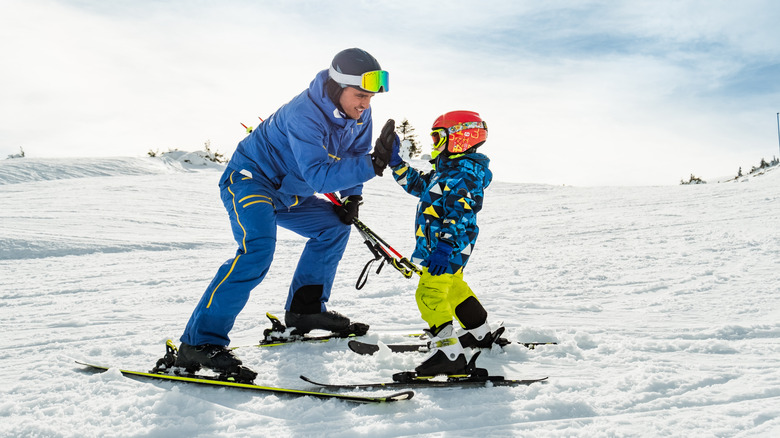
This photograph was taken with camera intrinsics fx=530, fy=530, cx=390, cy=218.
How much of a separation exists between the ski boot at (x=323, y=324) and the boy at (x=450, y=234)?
33.3 inches

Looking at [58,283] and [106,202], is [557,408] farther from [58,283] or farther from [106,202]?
[106,202]

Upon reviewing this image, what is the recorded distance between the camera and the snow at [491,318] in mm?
2566

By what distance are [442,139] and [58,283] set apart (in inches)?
198

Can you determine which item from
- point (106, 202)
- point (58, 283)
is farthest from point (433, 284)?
point (106, 202)

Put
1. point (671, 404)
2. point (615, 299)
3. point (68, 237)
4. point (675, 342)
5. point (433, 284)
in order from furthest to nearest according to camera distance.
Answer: point (68, 237), point (615, 299), point (675, 342), point (433, 284), point (671, 404)

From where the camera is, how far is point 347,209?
13.2 feet

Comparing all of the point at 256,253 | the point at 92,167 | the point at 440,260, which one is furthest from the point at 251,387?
the point at 92,167

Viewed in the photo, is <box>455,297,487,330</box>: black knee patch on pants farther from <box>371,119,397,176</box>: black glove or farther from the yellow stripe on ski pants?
<box>371,119,397,176</box>: black glove

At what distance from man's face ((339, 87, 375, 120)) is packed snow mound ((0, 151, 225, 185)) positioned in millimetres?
15457

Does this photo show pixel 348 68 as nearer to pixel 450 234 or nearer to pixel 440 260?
pixel 450 234

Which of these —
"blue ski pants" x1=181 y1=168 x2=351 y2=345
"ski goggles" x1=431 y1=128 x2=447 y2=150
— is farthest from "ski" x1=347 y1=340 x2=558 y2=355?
"ski goggles" x1=431 y1=128 x2=447 y2=150

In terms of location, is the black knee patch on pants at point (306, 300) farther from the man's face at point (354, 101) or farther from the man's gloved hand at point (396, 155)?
the man's face at point (354, 101)

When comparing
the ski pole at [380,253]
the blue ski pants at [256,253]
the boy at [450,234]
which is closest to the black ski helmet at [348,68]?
the boy at [450,234]

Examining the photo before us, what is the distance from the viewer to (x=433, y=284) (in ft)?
10.6
